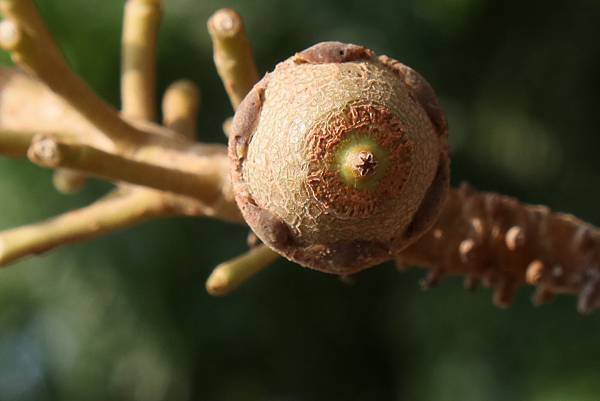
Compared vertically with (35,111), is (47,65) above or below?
above

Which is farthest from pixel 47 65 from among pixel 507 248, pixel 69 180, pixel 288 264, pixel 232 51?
pixel 288 264

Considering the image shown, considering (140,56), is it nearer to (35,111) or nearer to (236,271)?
(35,111)

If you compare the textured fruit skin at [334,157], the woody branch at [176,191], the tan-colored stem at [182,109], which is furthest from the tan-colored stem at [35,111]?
the textured fruit skin at [334,157]

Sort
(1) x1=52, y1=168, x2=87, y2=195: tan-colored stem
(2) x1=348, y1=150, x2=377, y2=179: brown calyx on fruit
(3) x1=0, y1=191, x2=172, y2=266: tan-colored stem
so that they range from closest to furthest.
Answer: (2) x1=348, y1=150, x2=377, y2=179: brown calyx on fruit → (3) x1=0, y1=191, x2=172, y2=266: tan-colored stem → (1) x1=52, y1=168, x2=87, y2=195: tan-colored stem

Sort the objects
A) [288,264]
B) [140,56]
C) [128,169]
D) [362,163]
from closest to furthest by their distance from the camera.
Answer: [362,163]
[128,169]
[140,56]
[288,264]

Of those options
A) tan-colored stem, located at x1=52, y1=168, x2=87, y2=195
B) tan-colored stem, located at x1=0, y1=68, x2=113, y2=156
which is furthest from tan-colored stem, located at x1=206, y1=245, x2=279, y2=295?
tan-colored stem, located at x1=52, y1=168, x2=87, y2=195

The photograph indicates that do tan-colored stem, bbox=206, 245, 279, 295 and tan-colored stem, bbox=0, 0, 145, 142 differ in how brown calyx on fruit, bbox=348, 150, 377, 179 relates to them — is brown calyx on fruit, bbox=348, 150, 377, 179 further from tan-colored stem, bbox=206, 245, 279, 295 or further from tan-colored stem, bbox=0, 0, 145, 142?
tan-colored stem, bbox=0, 0, 145, 142
